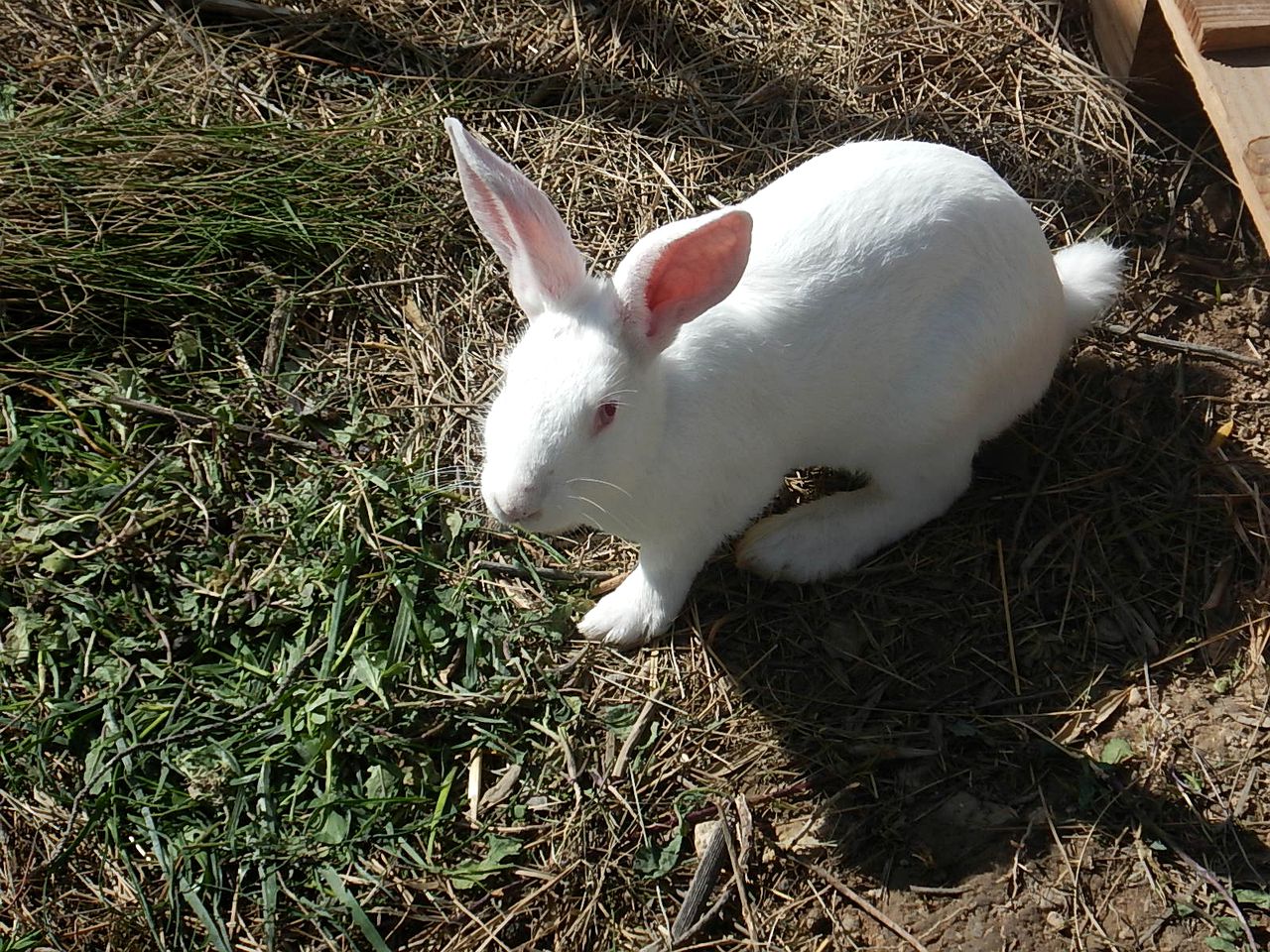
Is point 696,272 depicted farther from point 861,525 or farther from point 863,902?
point 863,902

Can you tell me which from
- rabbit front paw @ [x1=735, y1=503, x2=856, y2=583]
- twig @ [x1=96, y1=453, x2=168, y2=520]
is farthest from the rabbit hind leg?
twig @ [x1=96, y1=453, x2=168, y2=520]

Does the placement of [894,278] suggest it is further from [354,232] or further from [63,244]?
[63,244]

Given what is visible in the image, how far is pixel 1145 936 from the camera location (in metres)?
2.96

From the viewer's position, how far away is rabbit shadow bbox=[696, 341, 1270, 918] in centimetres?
317

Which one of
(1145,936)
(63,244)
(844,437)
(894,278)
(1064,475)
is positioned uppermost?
(894,278)

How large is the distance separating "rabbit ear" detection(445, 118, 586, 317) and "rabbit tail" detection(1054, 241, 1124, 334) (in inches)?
71.4

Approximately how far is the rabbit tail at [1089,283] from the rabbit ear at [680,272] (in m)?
1.56

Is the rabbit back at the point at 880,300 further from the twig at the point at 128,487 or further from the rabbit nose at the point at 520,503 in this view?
the twig at the point at 128,487

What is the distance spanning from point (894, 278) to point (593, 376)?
99cm

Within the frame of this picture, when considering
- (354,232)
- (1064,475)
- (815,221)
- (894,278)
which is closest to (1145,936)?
(1064,475)

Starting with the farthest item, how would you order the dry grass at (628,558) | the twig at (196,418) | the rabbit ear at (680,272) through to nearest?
1. the twig at (196,418)
2. the dry grass at (628,558)
3. the rabbit ear at (680,272)

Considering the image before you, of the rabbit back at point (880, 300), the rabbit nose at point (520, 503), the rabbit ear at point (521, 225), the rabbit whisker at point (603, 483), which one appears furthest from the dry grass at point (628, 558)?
the rabbit ear at point (521, 225)

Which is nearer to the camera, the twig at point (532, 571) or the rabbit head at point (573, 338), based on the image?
the rabbit head at point (573, 338)

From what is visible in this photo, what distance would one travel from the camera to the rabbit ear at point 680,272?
268cm
